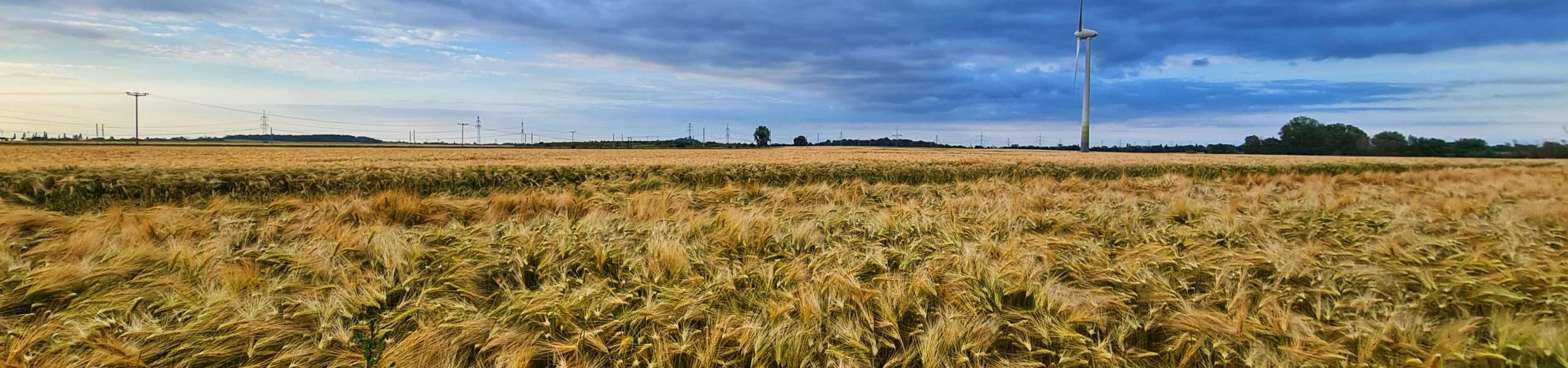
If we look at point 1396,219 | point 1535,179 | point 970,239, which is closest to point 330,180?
point 970,239

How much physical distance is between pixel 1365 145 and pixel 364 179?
95.6 metres

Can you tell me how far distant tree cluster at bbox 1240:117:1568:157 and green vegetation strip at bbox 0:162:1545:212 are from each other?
257ft

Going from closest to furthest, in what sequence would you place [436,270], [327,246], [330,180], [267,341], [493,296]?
1. [267,341]
2. [493,296]
3. [436,270]
4. [327,246]
5. [330,180]

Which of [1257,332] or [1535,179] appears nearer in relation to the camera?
[1257,332]

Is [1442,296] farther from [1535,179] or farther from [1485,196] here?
[1535,179]

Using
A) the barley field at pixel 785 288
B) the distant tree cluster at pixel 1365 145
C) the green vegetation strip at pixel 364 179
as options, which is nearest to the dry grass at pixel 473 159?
the green vegetation strip at pixel 364 179

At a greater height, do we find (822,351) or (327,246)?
(327,246)

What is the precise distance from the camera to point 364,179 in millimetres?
9312

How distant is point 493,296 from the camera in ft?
7.91

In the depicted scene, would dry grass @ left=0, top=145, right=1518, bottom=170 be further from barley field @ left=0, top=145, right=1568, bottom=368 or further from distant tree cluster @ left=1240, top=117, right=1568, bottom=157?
distant tree cluster @ left=1240, top=117, right=1568, bottom=157

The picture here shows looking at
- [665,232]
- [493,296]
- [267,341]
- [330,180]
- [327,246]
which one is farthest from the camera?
[330,180]

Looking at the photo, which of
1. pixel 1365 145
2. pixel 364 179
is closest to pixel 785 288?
pixel 364 179

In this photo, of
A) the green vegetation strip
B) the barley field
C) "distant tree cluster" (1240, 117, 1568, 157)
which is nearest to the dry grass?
the green vegetation strip

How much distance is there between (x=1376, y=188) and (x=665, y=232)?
8909 mm
